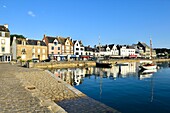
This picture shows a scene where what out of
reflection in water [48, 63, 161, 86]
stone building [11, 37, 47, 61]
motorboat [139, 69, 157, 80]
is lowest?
motorboat [139, 69, 157, 80]

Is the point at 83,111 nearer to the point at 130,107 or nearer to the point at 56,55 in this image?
the point at 130,107

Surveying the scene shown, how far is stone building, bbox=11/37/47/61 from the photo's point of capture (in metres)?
58.9

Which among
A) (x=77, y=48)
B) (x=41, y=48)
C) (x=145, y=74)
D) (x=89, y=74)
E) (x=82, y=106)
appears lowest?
(x=145, y=74)

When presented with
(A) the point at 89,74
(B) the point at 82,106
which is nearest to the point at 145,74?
(A) the point at 89,74

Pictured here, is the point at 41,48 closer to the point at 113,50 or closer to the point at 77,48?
the point at 77,48

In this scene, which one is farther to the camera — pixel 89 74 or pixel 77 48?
pixel 77 48

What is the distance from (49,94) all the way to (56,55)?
59.0 metres

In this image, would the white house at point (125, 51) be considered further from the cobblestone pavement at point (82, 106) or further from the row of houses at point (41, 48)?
the cobblestone pavement at point (82, 106)

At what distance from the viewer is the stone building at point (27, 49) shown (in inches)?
2318

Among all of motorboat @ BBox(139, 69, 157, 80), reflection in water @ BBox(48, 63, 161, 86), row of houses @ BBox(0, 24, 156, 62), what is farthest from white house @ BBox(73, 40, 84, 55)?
motorboat @ BBox(139, 69, 157, 80)

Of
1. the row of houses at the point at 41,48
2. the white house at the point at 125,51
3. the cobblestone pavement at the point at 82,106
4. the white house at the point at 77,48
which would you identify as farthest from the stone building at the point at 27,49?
the white house at the point at 125,51

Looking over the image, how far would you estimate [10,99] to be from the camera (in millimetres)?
9148

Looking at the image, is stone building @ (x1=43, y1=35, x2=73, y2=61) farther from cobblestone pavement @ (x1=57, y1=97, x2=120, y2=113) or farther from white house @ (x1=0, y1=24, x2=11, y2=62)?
cobblestone pavement @ (x1=57, y1=97, x2=120, y2=113)

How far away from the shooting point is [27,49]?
60938 mm
